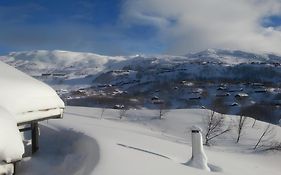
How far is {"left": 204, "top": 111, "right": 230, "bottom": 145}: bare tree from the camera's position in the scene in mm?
27656

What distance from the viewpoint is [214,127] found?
91.9 feet

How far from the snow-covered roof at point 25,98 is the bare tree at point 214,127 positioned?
54.5 ft

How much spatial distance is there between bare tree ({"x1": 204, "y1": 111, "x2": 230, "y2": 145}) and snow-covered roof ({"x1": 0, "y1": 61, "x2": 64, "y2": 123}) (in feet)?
54.5

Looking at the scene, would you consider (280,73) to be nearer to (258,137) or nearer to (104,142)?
(258,137)

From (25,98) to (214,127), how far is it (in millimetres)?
19677

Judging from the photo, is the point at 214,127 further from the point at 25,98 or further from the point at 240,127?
the point at 25,98

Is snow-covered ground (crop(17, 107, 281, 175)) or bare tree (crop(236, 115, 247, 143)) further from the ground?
snow-covered ground (crop(17, 107, 281, 175))

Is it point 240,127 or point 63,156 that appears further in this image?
point 240,127

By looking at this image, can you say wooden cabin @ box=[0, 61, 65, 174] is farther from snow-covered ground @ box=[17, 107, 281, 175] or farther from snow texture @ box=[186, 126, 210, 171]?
snow texture @ box=[186, 126, 210, 171]

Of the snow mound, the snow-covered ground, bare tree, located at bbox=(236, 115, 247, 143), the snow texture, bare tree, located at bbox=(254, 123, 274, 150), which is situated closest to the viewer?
the snow-covered ground

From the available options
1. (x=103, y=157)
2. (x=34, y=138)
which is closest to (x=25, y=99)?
(x=103, y=157)

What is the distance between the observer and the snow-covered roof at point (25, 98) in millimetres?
9219

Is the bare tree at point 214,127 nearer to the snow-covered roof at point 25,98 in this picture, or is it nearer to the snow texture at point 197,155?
the snow texture at point 197,155

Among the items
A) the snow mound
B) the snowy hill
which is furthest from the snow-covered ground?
the snowy hill
